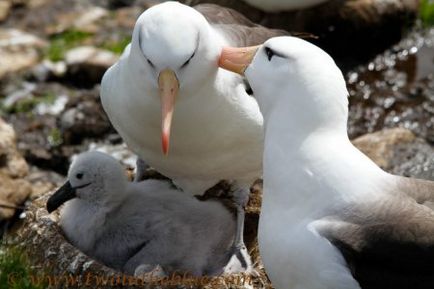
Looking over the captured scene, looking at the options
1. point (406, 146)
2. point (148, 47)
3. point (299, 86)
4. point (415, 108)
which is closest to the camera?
point (299, 86)

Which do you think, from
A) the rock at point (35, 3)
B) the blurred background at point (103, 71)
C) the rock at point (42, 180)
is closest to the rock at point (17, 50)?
the blurred background at point (103, 71)

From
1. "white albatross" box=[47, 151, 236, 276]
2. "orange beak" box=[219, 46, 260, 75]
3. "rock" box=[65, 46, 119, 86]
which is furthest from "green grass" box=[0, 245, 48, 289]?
"rock" box=[65, 46, 119, 86]

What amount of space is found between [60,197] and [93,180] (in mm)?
197

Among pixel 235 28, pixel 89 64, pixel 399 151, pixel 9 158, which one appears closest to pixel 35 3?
pixel 89 64

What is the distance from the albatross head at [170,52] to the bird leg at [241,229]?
0.98m

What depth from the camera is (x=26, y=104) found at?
7820 millimetres

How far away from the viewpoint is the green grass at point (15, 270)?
4.98m

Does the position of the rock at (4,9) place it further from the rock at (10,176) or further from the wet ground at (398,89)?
the wet ground at (398,89)

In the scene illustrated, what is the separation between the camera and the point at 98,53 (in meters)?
8.17

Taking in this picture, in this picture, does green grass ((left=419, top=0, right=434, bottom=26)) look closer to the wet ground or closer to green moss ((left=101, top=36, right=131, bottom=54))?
the wet ground

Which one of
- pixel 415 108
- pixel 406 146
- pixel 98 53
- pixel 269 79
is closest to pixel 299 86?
pixel 269 79

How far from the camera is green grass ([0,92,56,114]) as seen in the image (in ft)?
25.6

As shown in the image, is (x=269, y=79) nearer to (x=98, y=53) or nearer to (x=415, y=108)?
(x=415, y=108)

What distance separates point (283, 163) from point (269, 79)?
363mm
